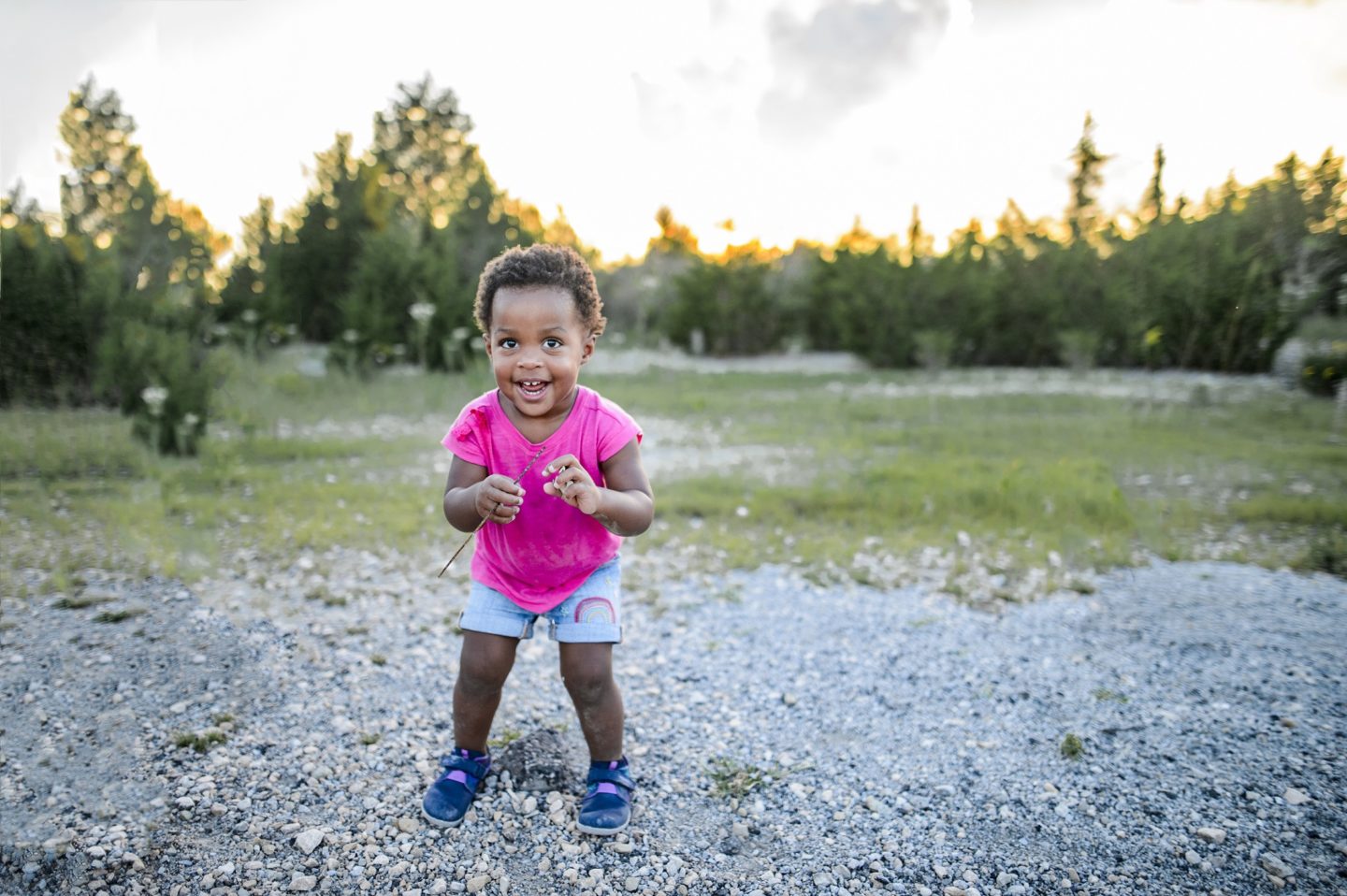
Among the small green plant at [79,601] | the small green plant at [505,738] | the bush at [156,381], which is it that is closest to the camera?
the small green plant at [505,738]

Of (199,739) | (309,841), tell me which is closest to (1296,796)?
(309,841)

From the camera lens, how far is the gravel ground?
2322 mm

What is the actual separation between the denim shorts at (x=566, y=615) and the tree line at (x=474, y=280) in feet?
18.6

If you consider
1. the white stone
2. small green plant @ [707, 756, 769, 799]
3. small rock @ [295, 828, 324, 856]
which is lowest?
small green plant @ [707, 756, 769, 799]

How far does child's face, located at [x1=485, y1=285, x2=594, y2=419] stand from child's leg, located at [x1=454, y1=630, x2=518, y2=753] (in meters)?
Result: 0.71

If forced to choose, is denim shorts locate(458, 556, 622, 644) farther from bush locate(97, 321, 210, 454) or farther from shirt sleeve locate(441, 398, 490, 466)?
bush locate(97, 321, 210, 454)

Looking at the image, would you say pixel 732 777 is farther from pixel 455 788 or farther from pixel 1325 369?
pixel 1325 369

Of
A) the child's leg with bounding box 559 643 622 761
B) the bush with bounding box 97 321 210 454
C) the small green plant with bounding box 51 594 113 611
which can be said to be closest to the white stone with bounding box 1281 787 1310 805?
the child's leg with bounding box 559 643 622 761

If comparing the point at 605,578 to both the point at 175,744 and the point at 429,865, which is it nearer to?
the point at 429,865

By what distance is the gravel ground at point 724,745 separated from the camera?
232 cm

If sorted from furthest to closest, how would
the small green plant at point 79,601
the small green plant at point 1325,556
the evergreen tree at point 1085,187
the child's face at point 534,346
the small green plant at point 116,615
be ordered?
the evergreen tree at point 1085,187, the small green plant at point 1325,556, the small green plant at point 79,601, the small green plant at point 116,615, the child's face at point 534,346

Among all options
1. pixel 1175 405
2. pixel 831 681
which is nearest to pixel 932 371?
pixel 1175 405

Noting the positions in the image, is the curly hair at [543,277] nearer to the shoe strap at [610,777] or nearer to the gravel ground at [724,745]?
the shoe strap at [610,777]

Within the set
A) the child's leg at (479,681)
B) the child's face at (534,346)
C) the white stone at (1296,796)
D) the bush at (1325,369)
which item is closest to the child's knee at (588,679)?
the child's leg at (479,681)
